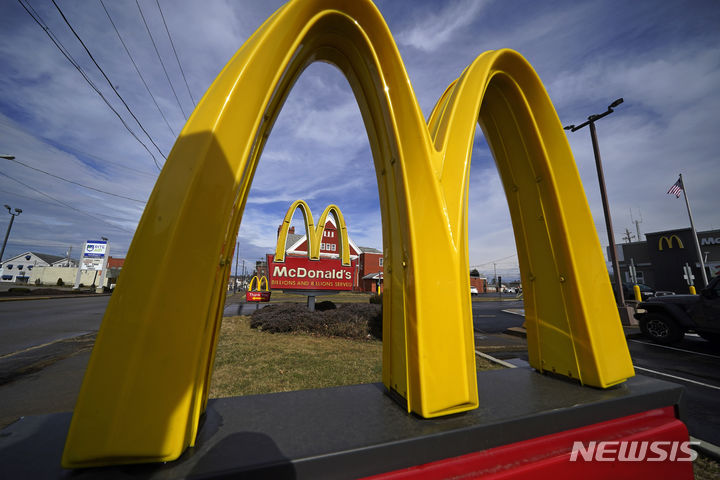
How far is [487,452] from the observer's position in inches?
54.4

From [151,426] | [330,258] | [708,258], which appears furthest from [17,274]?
[708,258]

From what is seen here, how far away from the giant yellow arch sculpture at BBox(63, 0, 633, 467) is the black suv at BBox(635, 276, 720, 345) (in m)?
7.17

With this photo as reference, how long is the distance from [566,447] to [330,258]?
10.8 metres

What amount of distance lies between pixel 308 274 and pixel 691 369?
416 inches

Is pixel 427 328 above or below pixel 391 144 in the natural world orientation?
below

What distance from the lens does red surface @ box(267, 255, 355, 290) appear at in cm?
1125

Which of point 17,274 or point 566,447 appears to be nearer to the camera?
point 566,447

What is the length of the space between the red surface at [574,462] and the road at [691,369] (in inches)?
13.5

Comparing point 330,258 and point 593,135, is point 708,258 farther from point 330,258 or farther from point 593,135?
point 330,258

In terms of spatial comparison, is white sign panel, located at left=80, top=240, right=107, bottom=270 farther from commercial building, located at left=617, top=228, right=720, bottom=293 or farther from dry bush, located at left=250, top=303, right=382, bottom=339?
commercial building, located at left=617, top=228, right=720, bottom=293

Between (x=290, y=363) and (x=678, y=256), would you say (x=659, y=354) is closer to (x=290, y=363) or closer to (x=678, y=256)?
(x=290, y=363)

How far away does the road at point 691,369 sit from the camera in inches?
121

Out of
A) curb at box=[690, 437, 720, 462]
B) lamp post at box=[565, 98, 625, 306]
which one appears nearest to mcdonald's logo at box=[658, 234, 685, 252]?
lamp post at box=[565, 98, 625, 306]

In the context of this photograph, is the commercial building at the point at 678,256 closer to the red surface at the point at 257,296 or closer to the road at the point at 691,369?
the road at the point at 691,369
